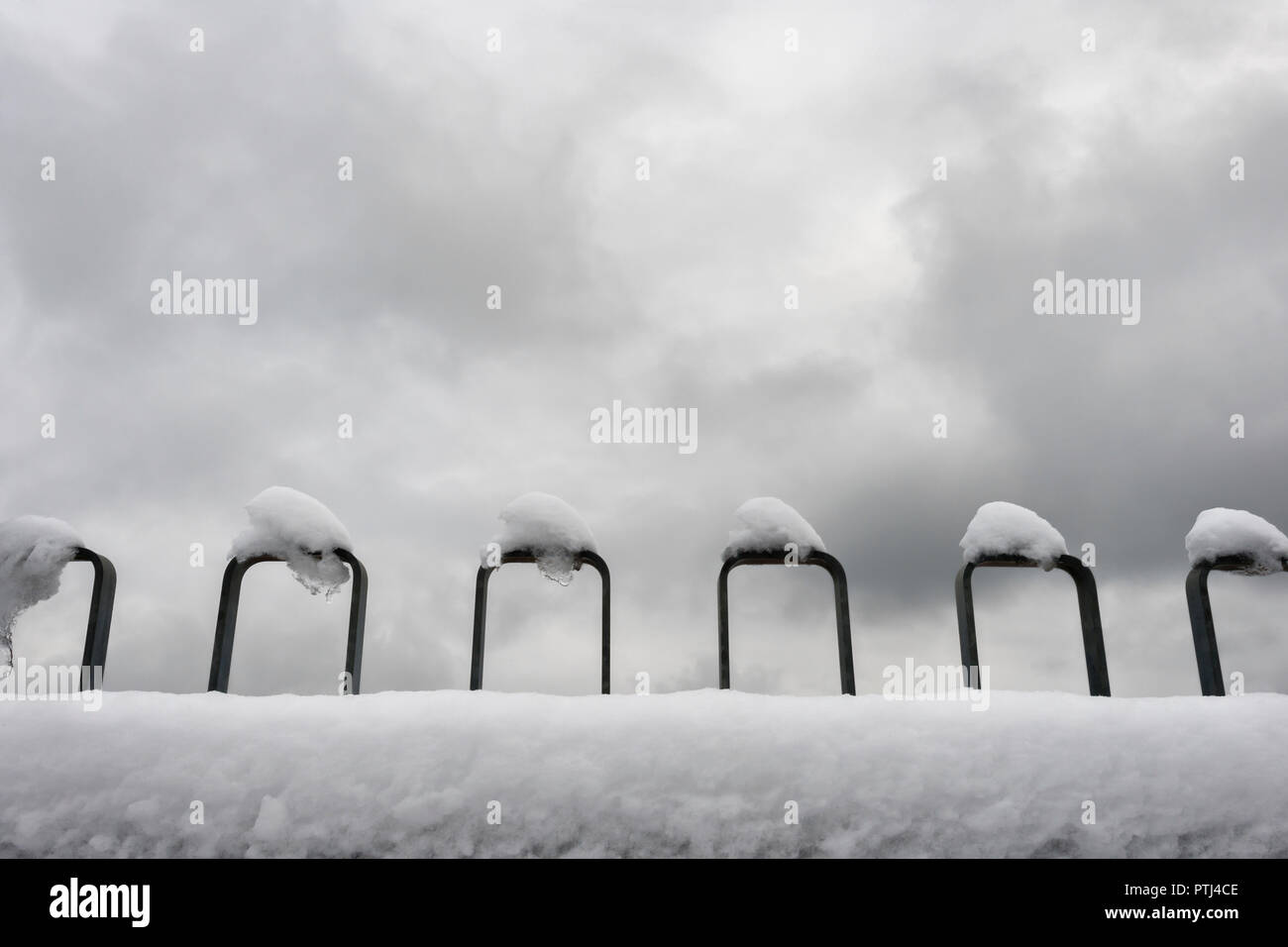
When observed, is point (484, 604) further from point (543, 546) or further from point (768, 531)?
point (768, 531)

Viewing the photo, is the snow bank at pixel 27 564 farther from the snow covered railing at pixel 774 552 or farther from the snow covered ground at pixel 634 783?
the snow covered railing at pixel 774 552

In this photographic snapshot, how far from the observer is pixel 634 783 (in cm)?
142

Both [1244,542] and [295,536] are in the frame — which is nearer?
[295,536]

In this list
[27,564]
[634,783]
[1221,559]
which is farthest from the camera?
[1221,559]

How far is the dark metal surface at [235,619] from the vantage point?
2.95 metres

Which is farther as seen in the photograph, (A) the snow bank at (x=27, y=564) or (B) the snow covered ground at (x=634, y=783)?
(A) the snow bank at (x=27, y=564)

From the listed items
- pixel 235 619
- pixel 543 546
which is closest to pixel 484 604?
pixel 543 546

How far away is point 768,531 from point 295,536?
5.98 ft

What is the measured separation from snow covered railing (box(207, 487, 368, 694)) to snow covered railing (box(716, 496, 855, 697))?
1.49 meters

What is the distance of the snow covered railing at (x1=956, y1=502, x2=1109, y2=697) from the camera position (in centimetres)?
304

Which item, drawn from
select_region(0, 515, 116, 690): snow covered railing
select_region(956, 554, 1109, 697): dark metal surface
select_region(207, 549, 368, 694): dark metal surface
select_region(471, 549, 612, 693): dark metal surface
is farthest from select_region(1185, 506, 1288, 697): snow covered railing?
select_region(0, 515, 116, 690): snow covered railing

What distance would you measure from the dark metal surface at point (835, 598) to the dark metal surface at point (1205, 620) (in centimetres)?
145

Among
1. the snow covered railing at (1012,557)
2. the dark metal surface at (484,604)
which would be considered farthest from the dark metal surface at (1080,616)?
the dark metal surface at (484,604)
